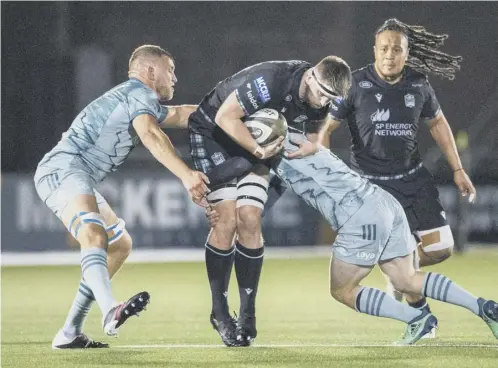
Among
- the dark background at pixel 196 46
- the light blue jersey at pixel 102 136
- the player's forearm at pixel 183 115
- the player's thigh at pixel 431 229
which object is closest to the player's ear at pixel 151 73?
the light blue jersey at pixel 102 136

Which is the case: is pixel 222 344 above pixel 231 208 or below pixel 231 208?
below

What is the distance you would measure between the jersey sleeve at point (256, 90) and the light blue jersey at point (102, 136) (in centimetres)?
58

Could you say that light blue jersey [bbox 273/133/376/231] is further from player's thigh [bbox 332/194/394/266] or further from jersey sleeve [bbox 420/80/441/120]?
jersey sleeve [bbox 420/80/441/120]

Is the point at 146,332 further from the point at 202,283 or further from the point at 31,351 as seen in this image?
the point at 202,283

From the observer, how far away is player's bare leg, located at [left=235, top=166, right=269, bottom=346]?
7395 millimetres

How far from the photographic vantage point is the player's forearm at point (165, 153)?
6824 millimetres

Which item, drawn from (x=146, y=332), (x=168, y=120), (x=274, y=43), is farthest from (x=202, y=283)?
(x=274, y=43)

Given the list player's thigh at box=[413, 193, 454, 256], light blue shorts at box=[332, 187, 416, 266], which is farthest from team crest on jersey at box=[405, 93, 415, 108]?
light blue shorts at box=[332, 187, 416, 266]

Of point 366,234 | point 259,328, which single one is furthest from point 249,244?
point 259,328

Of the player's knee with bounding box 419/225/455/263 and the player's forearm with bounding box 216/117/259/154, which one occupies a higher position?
the player's forearm with bounding box 216/117/259/154

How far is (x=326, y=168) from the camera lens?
722 centimetres

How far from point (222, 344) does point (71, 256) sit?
33.0ft

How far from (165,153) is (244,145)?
48 cm

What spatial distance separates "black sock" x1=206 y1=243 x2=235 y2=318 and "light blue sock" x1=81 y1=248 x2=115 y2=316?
86 cm
